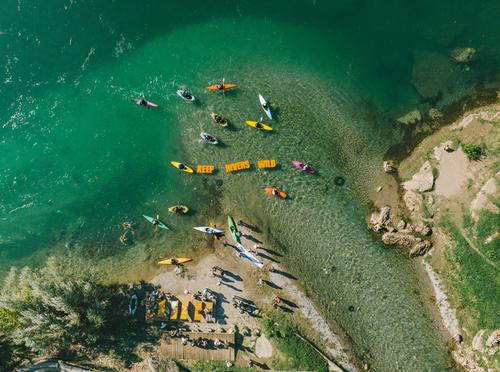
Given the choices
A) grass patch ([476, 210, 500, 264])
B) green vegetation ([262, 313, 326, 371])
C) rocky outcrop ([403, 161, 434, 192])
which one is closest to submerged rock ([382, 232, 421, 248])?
rocky outcrop ([403, 161, 434, 192])

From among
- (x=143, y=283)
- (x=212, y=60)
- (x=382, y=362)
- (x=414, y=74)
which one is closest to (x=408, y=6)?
(x=414, y=74)

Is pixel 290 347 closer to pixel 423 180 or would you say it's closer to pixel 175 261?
pixel 175 261

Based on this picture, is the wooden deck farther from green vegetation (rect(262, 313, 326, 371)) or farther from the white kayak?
the white kayak

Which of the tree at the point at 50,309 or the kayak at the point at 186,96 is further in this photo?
the kayak at the point at 186,96

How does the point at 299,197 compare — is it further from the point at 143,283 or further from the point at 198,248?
the point at 143,283

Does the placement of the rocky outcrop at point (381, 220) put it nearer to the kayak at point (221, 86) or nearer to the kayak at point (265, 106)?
the kayak at point (265, 106)

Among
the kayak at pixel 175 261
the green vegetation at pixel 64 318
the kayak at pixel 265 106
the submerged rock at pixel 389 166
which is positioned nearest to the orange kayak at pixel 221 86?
the kayak at pixel 265 106
